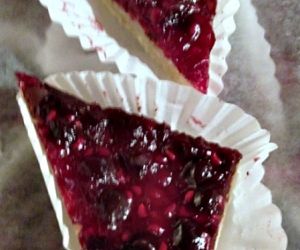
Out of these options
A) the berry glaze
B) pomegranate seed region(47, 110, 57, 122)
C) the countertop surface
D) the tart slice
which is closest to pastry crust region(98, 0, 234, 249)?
the tart slice

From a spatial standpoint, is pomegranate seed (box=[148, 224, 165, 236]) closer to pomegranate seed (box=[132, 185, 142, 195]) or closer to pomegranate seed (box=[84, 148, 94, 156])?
pomegranate seed (box=[132, 185, 142, 195])

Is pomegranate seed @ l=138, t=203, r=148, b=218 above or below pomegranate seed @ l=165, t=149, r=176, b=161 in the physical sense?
below

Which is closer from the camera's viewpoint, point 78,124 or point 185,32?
point 78,124

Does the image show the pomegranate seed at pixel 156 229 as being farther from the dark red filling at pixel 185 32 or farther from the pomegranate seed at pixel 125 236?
the dark red filling at pixel 185 32

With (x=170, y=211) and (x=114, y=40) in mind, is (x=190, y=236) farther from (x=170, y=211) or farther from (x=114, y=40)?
(x=114, y=40)

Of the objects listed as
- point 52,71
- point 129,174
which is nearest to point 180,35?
point 52,71

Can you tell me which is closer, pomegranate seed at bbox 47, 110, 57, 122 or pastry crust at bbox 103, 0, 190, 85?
pomegranate seed at bbox 47, 110, 57, 122
